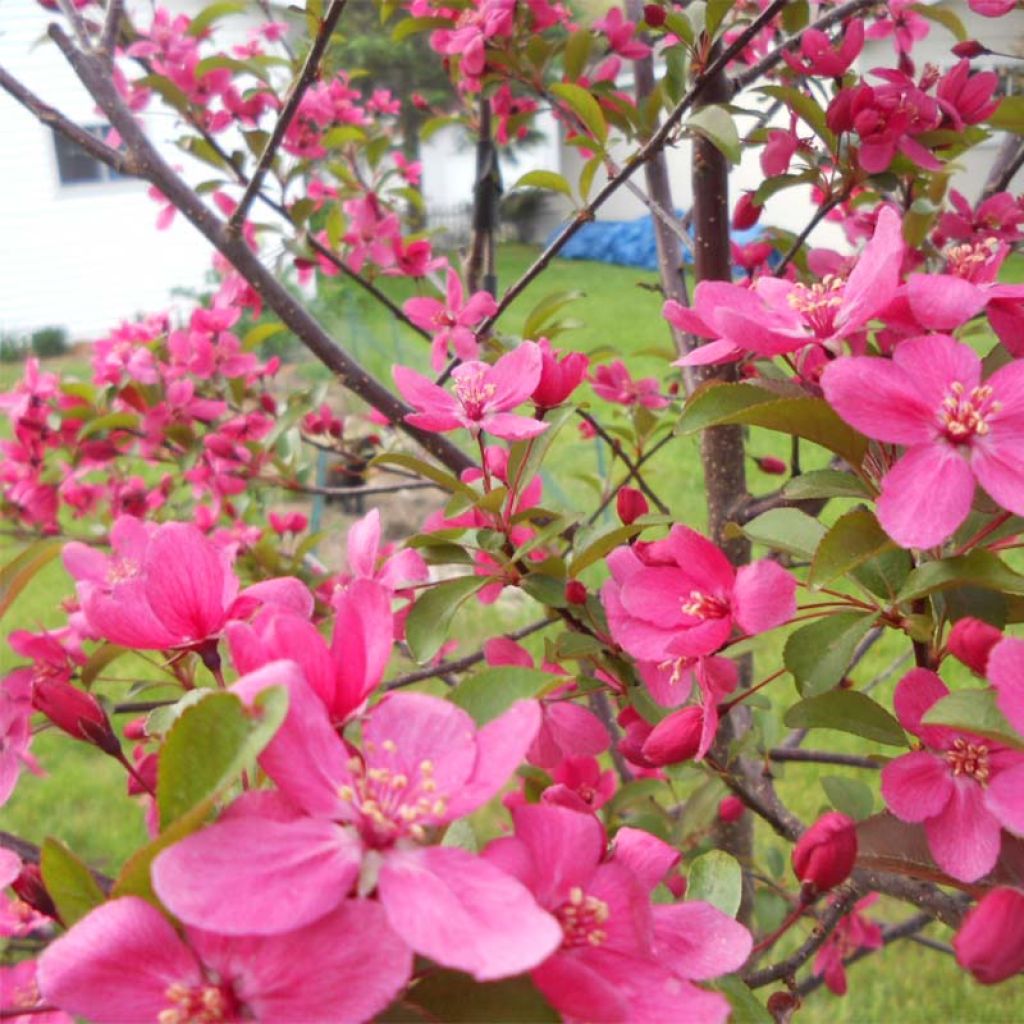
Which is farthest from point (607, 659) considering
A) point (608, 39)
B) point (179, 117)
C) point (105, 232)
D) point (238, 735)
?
point (105, 232)

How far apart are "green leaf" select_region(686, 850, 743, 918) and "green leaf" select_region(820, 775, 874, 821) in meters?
0.43

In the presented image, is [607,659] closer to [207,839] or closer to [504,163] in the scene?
[207,839]

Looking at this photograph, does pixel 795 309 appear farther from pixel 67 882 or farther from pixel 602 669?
pixel 67 882

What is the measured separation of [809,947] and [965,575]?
0.28 m

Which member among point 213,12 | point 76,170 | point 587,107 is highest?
point 76,170

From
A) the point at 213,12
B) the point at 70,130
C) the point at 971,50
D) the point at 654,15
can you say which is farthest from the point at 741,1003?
the point at 213,12

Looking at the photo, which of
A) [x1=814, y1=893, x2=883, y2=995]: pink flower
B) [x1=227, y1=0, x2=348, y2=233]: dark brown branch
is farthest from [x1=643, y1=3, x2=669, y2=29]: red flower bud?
[x1=814, y1=893, x2=883, y2=995]: pink flower

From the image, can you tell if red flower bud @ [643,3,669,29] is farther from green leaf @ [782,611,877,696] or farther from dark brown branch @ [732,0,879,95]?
green leaf @ [782,611,877,696]

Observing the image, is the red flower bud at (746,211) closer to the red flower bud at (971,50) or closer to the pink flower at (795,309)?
the red flower bud at (971,50)

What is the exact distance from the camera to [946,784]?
1.86 ft

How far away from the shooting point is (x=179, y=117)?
181cm

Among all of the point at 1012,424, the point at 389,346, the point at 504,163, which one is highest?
the point at 504,163

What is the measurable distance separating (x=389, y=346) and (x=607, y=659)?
20.6ft

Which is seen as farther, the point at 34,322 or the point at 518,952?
the point at 34,322
